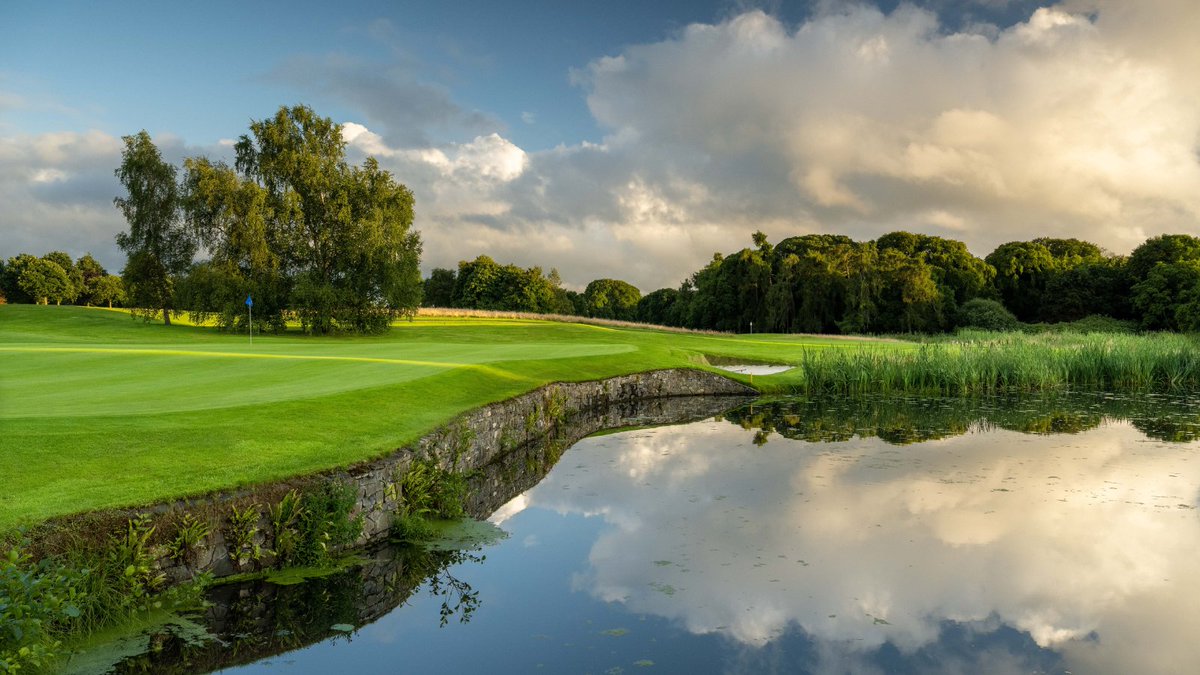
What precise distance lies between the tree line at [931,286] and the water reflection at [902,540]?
171ft

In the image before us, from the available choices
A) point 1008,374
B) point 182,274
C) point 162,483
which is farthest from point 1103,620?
point 182,274

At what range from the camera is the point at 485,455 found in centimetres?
1492

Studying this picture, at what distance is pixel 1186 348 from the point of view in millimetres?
30000

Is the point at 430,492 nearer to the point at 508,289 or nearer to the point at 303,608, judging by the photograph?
the point at 303,608

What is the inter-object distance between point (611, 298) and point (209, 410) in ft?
455

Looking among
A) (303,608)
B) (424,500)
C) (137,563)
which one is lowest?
(303,608)

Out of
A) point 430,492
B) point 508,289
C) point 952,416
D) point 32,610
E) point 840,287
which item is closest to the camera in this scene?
point 32,610

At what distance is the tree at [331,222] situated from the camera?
42.1m

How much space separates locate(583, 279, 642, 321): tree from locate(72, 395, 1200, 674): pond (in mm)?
116915

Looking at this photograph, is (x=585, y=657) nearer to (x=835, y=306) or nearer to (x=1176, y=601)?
(x=1176, y=601)

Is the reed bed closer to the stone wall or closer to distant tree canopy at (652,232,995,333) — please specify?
the stone wall

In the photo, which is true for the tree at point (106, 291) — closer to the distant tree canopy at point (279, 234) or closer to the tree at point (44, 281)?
the tree at point (44, 281)

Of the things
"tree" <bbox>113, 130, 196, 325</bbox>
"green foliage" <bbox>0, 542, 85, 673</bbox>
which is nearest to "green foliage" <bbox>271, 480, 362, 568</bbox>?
"green foliage" <bbox>0, 542, 85, 673</bbox>

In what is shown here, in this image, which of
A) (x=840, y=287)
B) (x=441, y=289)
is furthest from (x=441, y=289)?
(x=840, y=287)
